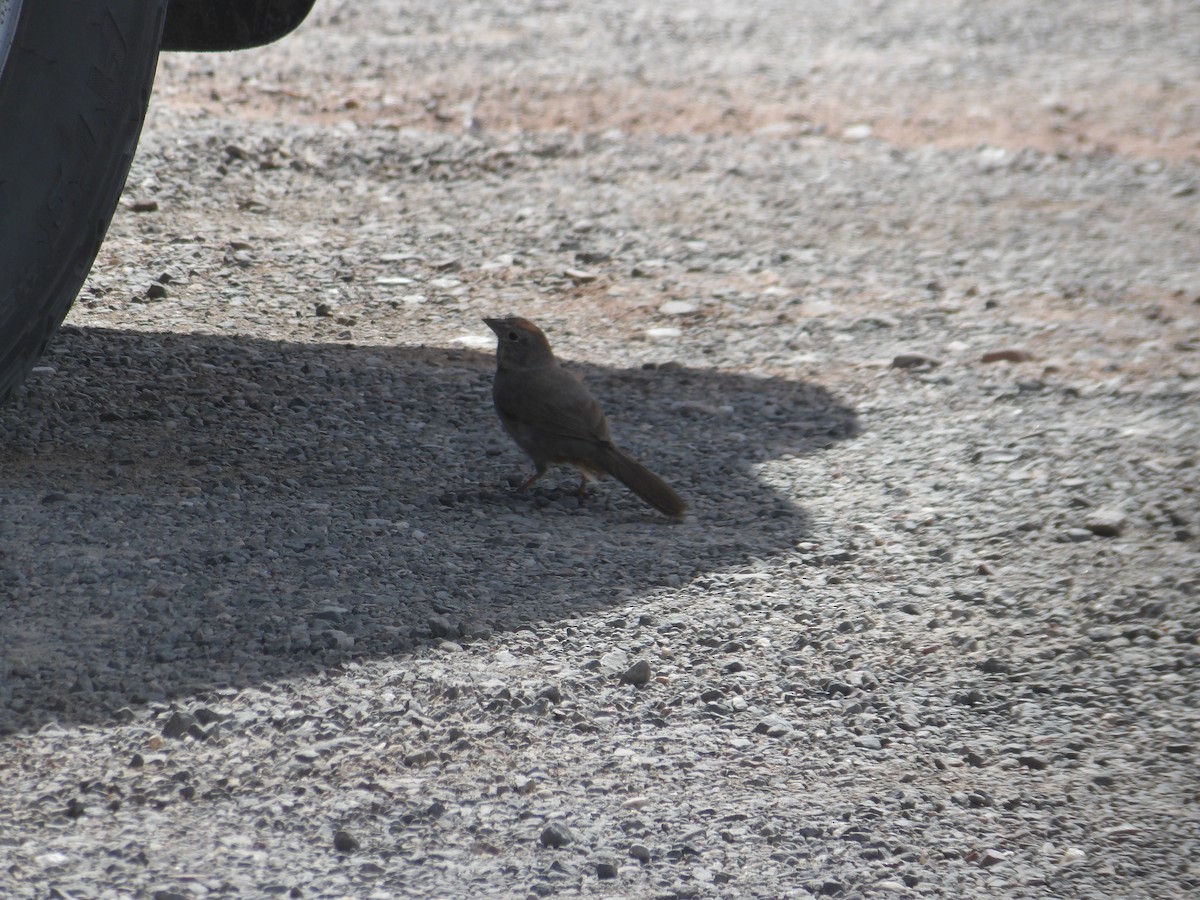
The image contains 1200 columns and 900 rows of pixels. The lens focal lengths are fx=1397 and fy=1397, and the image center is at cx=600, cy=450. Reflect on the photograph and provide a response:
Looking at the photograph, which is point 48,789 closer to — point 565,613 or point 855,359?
point 565,613

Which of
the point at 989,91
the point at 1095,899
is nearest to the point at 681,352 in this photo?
the point at 1095,899

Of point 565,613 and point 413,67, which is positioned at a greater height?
point 413,67

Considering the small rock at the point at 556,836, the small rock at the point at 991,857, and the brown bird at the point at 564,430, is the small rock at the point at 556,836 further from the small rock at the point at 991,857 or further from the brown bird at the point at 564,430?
the brown bird at the point at 564,430

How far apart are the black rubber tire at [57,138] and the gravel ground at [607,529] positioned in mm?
584

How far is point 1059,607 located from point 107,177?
2.88 meters

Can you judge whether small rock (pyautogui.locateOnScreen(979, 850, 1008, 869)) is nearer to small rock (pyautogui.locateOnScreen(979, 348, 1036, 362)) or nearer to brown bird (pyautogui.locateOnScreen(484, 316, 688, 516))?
brown bird (pyautogui.locateOnScreen(484, 316, 688, 516))

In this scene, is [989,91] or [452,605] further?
[989,91]

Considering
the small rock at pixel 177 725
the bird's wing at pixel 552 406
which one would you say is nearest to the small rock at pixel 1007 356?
the bird's wing at pixel 552 406

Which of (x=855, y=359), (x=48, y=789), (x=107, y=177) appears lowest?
(x=48, y=789)

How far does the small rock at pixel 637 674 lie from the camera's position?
3.44 metres

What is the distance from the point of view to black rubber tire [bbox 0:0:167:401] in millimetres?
3488

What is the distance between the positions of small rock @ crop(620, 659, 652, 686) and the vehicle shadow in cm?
31

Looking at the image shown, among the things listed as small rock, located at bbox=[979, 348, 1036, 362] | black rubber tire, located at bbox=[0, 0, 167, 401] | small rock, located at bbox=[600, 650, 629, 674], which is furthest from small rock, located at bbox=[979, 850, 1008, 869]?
small rock, located at bbox=[979, 348, 1036, 362]

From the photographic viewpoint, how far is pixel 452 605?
12.0ft
